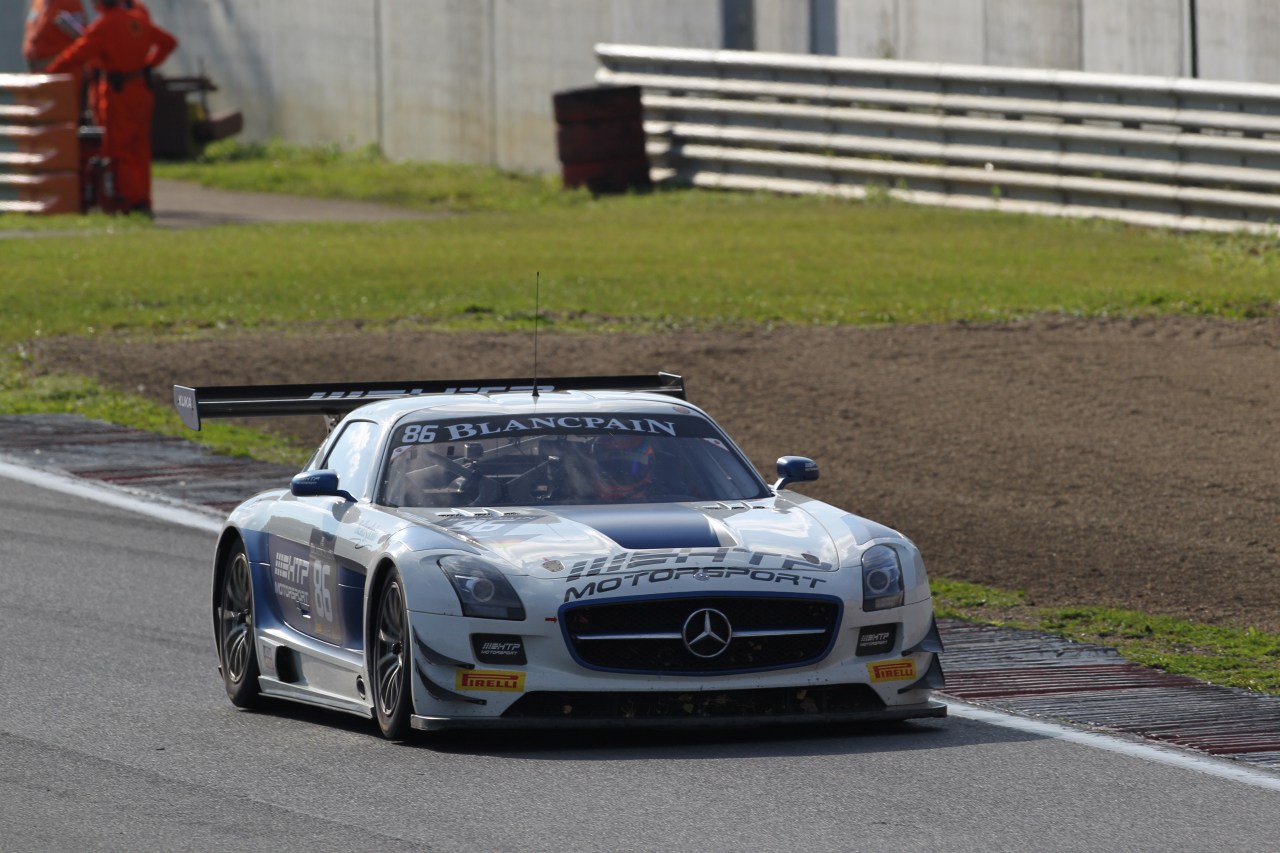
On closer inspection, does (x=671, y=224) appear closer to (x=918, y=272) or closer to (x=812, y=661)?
(x=918, y=272)

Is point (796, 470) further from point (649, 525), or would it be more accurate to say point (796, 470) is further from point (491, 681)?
Result: point (491, 681)

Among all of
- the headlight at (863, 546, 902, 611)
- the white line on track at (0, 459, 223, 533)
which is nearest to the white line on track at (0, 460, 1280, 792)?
the headlight at (863, 546, 902, 611)

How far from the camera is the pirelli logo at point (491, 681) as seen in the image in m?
8.05

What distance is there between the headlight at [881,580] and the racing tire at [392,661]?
1.56 m

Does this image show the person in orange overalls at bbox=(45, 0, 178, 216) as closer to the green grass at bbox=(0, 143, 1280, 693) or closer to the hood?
the green grass at bbox=(0, 143, 1280, 693)

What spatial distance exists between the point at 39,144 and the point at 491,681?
2280 centimetres

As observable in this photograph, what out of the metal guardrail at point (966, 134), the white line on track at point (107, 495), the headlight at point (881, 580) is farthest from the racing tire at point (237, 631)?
the metal guardrail at point (966, 134)

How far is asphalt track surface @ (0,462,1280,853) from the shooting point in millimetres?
6805

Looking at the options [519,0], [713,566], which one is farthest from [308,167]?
[713,566]

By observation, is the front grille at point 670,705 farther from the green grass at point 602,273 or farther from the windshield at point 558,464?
the green grass at point 602,273

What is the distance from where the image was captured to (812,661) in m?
8.25

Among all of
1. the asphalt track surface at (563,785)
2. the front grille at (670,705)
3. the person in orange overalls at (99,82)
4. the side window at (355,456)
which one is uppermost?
the person in orange overalls at (99,82)

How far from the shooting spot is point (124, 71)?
2922 centimetres

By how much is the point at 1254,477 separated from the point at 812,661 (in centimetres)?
653
